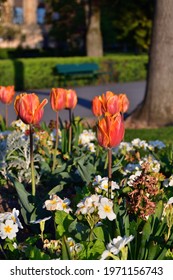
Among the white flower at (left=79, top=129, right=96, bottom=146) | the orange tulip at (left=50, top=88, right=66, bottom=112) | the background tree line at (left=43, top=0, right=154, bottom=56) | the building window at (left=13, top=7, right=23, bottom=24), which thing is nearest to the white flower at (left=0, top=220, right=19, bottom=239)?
the orange tulip at (left=50, top=88, right=66, bottom=112)

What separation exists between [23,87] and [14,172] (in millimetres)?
16642

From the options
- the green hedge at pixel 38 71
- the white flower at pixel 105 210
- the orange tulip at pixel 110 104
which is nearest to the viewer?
the white flower at pixel 105 210

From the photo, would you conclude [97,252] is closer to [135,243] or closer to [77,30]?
Answer: [135,243]

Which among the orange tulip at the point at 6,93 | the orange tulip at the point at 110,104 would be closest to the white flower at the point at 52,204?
the orange tulip at the point at 110,104

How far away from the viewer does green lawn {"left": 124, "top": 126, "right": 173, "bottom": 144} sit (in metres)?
10.2

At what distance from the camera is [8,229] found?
3902 millimetres

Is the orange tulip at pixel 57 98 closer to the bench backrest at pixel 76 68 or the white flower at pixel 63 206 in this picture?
the white flower at pixel 63 206

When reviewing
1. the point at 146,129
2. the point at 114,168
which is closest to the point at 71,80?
the point at 146,129

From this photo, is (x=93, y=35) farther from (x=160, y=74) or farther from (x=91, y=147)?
(x=91, y=147)

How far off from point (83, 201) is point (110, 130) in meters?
0.52

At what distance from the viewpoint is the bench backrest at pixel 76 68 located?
23.5 meters

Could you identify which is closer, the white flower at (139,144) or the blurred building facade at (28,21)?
the white flower at (139,144)

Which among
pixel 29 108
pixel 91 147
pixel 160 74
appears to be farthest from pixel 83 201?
pixel 160 74

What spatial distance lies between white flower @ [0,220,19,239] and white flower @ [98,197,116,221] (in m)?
0.52
